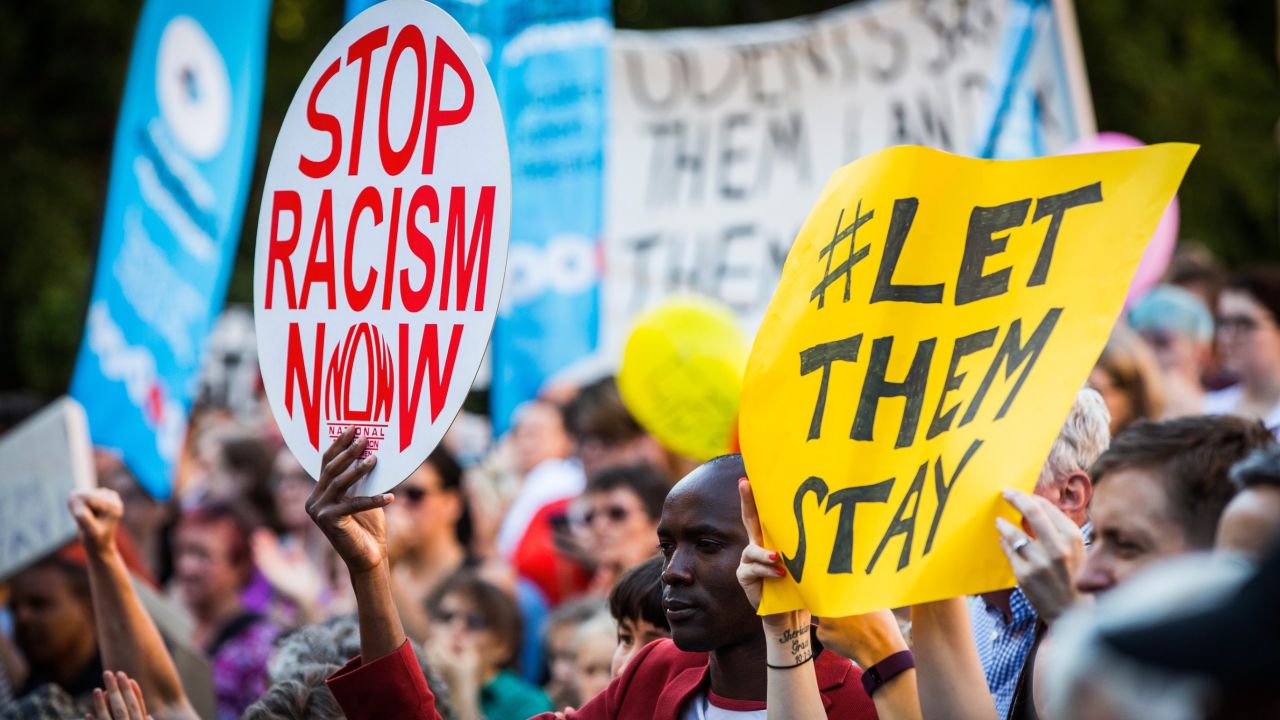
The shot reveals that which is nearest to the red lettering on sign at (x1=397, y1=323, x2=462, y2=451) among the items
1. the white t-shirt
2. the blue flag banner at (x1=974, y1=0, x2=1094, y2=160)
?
the white t-shirt

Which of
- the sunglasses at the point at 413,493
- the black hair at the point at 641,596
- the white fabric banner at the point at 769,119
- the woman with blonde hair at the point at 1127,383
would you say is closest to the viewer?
the black hair at the point at 641,596

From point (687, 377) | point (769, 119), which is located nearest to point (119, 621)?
point (687, 377)

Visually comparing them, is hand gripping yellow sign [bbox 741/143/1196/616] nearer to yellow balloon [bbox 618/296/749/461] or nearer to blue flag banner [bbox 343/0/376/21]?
blue flag banner [bbox 343/0/376/21]

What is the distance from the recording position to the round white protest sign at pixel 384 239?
258 cm

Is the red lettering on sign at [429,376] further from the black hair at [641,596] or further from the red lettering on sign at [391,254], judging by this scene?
the black hair at [641,596]

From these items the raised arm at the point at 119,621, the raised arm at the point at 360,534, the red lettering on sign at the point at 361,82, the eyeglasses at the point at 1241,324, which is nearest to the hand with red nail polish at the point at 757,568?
the raised arm at the point at 360,534

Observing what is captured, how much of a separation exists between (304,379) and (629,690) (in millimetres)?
819

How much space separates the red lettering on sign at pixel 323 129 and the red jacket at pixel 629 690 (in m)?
0.89

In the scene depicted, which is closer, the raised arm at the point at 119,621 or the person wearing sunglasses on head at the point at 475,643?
the raised arm at the point at 119,621

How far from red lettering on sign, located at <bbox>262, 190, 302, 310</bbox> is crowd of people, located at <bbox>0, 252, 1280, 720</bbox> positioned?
0.38 metres

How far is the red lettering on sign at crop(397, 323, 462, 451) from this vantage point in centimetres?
257

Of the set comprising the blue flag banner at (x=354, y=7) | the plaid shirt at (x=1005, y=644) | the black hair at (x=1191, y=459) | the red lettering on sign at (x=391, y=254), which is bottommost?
the plaid shirt at (x=1005, y=644)

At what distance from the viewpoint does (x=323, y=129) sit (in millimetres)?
2859

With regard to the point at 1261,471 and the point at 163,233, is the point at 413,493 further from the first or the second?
the point at 1261,471
